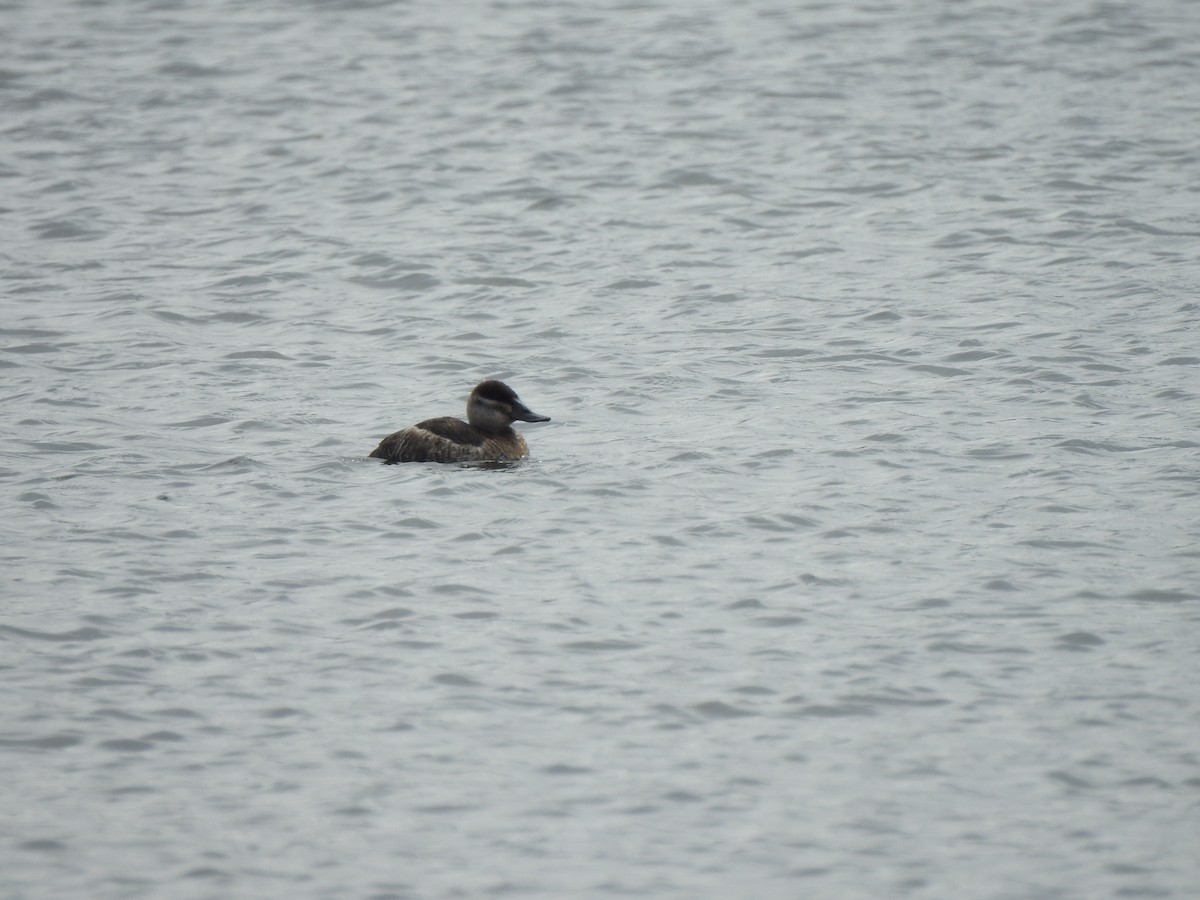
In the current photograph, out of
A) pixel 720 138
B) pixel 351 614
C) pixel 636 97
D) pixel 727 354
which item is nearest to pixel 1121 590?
pixel 351 614

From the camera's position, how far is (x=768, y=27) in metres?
26.5

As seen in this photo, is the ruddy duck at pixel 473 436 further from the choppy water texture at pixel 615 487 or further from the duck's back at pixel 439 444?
the choppy water texture at pixel 615 487

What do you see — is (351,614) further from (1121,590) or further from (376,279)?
(376,279)

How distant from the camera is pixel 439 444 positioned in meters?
12.1

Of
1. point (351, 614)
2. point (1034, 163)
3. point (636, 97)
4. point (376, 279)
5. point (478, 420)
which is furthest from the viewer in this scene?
point (636, 97)

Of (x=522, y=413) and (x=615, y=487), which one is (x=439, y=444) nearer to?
(x=522, y=413)

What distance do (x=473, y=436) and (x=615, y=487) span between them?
1.14 m

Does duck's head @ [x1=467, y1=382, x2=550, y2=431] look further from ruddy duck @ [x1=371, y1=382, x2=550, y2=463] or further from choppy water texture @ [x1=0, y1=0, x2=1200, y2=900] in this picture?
choppy water texture @ [x1=0, y1=0, x2=1200, y2=900]

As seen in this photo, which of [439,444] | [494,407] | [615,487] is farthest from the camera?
[494,407]

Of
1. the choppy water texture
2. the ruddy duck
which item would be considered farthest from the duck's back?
the choppy water texture

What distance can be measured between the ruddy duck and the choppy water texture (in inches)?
6.4

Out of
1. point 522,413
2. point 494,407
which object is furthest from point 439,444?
point 522,413

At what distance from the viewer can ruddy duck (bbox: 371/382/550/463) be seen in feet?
39.6

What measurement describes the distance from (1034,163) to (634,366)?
7345mm
